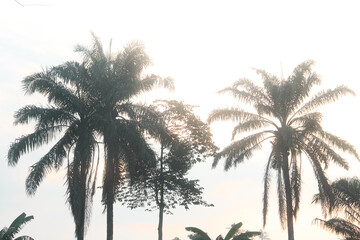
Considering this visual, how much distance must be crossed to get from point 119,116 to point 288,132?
9641 mm

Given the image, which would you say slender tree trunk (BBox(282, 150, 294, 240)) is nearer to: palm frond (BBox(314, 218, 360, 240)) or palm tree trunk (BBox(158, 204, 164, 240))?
palm frond (BBox(314, 218, 360, 240))

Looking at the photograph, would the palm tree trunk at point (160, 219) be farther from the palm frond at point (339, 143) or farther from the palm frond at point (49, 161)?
the palm frond at point (339, 143)

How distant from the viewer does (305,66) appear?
26625mm

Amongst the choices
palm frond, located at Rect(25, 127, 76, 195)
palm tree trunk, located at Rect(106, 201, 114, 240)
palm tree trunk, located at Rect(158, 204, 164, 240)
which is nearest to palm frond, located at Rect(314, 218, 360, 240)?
palm tree trunk, located at Rect(158, 204, 164, 240)

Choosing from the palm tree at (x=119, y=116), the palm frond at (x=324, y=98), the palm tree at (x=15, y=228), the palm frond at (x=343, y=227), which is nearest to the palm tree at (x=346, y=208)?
the palm frond at (x=343, y=227)

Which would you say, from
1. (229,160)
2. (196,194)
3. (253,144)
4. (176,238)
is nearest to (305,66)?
(253,144)

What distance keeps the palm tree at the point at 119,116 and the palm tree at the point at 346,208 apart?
39.8 ft

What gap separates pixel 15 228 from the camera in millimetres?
27328

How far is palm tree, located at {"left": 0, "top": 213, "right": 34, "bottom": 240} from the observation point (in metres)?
27.0

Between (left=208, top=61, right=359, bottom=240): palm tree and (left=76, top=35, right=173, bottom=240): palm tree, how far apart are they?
4.63 metres

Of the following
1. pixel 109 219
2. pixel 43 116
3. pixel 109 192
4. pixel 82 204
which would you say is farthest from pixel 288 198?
pixel 43 116

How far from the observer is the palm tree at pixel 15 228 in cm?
2702

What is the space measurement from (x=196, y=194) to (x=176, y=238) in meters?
56.8

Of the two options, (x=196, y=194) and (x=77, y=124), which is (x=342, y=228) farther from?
(x=77, y=124)
